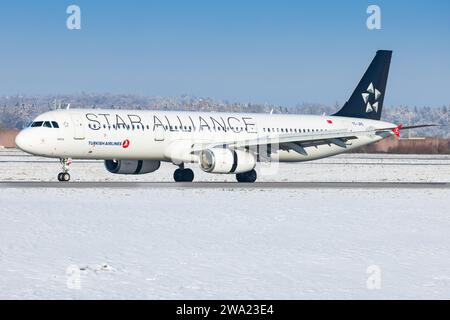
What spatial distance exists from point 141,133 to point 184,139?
2.44 meters

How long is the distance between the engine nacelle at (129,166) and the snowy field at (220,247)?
12271mm

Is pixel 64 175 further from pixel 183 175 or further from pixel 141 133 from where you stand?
pixel 183 175

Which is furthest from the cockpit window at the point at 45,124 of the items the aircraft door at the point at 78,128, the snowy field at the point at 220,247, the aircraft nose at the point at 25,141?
the snowy field at the point at 220,247

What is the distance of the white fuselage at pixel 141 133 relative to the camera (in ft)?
131

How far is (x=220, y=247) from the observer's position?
1781 centimetres

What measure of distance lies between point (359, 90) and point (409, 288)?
38982 millimetres

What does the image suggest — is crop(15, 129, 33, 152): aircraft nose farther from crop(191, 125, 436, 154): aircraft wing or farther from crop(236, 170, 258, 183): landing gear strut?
crop(236, 170, 258, 183): landing gear strut

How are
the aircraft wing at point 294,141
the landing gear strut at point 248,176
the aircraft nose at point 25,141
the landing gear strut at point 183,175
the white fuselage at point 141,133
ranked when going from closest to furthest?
the aircraft nose at point 25,141
the white fuselage at point 141,133
the aircraft wing at point 294,141
the landing gear strut at point 183,175
the landing gear strut at point 248,176

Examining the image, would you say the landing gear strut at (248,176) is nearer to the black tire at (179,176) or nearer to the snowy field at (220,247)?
the black tire at (179,176)

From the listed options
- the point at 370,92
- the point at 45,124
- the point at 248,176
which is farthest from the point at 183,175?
the point at 370,92

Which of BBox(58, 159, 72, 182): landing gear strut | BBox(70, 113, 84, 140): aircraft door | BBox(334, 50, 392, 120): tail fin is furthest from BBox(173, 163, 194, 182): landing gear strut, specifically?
BBox(334, 50, 392, 120): tail fin

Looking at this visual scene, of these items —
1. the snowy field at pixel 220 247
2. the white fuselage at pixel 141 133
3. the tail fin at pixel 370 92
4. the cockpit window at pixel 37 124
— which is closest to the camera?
the snowy field at pixel 220 247

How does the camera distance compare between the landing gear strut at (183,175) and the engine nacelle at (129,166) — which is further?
the landing gear strut at (183,175)

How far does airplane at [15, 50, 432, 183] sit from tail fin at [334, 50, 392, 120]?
5.61 feet
